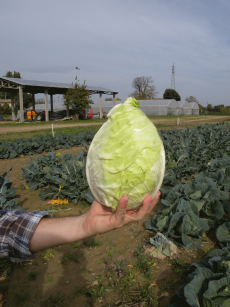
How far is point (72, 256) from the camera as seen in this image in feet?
11.7

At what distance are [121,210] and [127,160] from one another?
1.24 feet

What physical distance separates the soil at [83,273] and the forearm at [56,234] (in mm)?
1457

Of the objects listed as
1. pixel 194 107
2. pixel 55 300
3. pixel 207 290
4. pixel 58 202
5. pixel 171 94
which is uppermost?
pixel 171 94

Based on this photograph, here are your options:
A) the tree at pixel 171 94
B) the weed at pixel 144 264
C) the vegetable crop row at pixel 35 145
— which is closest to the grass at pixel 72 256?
→ the weed at pixel 144 264

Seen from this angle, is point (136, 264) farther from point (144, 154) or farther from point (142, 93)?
point (142, 93)

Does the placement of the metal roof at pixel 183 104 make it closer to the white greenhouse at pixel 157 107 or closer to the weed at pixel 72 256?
the white greenhouse at pixel 157 107

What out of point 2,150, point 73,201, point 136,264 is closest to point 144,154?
point 136,264

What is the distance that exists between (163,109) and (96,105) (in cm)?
1452

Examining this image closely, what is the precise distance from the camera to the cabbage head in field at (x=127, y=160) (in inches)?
68.0

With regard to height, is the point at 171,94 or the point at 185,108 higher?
the point at 171,94

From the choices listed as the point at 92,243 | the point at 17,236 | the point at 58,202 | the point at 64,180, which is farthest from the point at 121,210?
the point at 58,202

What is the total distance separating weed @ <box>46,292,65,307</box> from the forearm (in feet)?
4.65

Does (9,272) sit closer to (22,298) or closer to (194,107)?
(22,298)

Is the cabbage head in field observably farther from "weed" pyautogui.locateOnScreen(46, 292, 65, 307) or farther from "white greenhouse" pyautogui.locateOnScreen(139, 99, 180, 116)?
"white greenhouse" pyautogui.locateOnScreen(139, 99, 180, 116)
